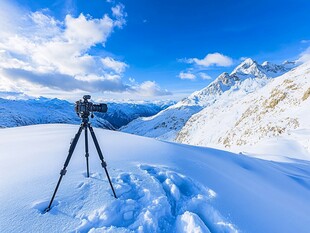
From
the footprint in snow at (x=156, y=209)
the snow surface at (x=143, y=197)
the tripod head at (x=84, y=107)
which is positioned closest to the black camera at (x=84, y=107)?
the tripod head at (x=84, y=107)

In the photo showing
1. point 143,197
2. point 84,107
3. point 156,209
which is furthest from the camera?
point 84,107

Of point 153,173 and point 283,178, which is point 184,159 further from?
point 283,178

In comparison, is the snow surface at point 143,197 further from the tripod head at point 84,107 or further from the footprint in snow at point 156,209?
the tripod head at point 84,107

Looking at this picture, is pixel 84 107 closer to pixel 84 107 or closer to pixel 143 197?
pixel 84 107

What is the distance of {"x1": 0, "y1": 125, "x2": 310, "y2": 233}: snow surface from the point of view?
389cm

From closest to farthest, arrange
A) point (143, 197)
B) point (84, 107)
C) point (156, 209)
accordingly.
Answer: point (156, 209) < point (143, 197) < point (84, 107)

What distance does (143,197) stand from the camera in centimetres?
463

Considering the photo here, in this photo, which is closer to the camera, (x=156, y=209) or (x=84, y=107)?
(x=156, y=209)

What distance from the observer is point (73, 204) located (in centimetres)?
420

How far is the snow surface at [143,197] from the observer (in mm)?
3889

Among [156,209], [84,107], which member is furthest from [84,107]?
[156,209]

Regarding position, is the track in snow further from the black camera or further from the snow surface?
the black camera

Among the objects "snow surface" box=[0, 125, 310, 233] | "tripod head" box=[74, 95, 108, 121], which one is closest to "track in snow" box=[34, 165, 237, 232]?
"snow surface" box=[0, 125, 310, 233]

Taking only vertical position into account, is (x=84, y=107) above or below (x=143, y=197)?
above
